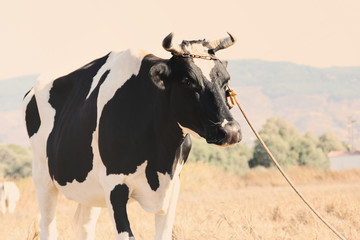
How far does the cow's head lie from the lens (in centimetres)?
589

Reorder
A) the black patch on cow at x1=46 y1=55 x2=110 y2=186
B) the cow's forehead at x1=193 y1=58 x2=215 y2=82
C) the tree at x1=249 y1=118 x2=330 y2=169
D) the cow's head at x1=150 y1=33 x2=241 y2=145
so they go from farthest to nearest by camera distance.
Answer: the tree at x1=249 y1=118 x2=330 y2=169 → the black patch on cow at x1=46 y1=55 x2=110 y2=186 → the cow's forehead at x1=193 y1=58 x2=215 y2=82 → the cow's head at x1=150 y1=33 x2=241 y2=145

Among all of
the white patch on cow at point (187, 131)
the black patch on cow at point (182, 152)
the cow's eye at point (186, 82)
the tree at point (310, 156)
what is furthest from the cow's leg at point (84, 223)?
the tree at point (310, 156)

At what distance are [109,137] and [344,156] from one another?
65827 mm

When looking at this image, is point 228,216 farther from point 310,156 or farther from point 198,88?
point 310,156

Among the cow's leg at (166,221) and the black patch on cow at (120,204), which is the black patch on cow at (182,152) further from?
the black patch on cow at (120,204)

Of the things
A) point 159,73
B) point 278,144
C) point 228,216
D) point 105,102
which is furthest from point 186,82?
point 278,144

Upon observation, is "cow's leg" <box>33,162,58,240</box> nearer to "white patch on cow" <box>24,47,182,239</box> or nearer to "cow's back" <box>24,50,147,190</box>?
"white patch on cow" <box>24,47,182,239</box>

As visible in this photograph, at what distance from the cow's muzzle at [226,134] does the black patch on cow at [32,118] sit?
3.25 meters

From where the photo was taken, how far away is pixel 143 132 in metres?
6.54

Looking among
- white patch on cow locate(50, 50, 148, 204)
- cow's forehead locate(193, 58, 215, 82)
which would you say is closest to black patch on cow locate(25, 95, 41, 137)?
white patch on cow locate(50, 50, 148, 204)

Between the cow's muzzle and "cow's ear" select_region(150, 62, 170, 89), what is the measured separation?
72 cm

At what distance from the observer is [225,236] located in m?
A: 8.70

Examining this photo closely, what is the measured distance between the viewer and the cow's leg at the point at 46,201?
27.9 ft

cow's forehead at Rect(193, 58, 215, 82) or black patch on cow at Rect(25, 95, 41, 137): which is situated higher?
cow's forehead at Rect(193, 58, 215, 82)
